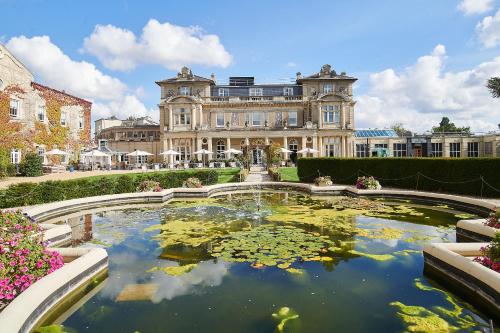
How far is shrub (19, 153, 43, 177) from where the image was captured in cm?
2573

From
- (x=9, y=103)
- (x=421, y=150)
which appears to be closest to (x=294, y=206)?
(x=9, y=103)

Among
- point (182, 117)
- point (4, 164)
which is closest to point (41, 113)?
point (4, 164)

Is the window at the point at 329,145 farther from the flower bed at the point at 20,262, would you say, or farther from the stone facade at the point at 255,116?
the flower bed at the point at 20,262

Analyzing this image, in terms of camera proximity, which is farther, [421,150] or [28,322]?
[421,150]

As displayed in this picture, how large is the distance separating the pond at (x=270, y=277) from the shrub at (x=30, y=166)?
18.3 m

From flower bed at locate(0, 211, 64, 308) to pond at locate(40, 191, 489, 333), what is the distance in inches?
37.5

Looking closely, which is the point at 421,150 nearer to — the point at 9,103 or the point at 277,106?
the point at 277,106

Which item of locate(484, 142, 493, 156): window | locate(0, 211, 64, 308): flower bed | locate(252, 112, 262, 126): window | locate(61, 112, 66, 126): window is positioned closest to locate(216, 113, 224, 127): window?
locate(252, 112, 262, 126): window

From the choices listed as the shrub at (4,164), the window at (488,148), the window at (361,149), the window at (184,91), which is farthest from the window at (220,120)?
the window at (488,148)

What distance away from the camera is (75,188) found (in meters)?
15.1

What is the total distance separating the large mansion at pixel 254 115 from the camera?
43.2 meters

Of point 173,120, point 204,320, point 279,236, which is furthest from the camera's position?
point 173,120

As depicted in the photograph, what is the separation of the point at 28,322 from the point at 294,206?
35.2 ft

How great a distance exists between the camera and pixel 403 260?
22.8ft
